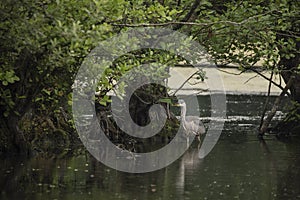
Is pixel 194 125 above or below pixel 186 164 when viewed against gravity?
above

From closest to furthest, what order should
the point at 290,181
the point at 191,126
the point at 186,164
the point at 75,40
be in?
the point at 75,40 < the point at 290,181 < the point at 186,164 < the point at 191,126

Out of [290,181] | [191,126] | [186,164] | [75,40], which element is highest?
[75,40]

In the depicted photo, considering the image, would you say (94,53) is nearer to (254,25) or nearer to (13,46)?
(13,46)

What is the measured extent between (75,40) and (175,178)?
3032 mm

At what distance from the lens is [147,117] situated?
19453 millimetres

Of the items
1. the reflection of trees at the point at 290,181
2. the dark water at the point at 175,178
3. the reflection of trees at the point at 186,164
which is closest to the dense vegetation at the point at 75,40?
the dark water at the point at 175,178

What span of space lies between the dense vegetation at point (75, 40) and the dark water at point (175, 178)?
1076 mm

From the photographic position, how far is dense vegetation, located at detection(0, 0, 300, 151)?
1209 centimetres

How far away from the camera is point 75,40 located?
463 inches

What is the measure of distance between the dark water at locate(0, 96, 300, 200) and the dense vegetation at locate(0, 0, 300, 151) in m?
1.08

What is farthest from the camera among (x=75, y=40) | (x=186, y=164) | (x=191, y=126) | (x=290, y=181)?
(x=191, y=126)

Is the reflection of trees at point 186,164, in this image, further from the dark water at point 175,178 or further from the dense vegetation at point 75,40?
the dense vegetation at point 75,40

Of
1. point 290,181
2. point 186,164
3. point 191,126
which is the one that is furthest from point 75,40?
point 191,126

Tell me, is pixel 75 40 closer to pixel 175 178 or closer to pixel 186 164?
pixel 175 178
